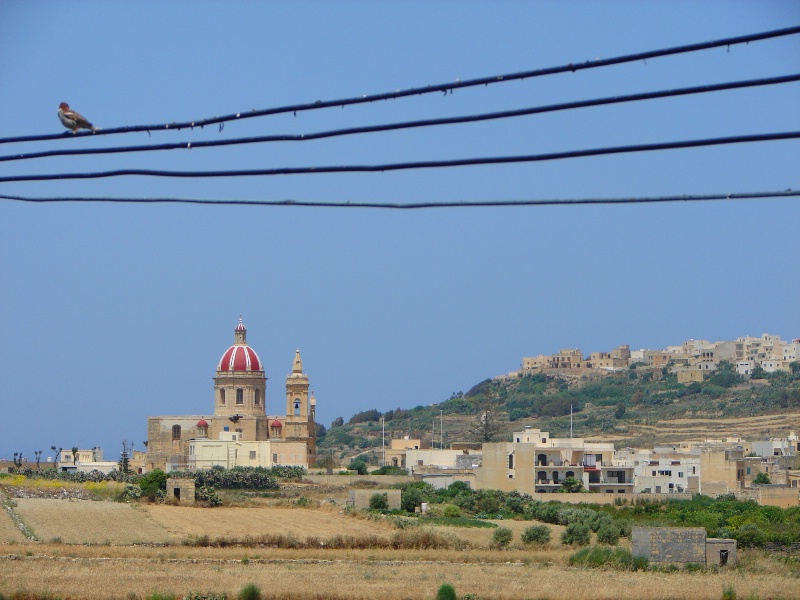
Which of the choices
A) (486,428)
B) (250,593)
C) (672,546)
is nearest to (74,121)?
(250,593)

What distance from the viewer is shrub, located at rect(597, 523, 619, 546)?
38634 millimetres

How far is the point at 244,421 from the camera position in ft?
253

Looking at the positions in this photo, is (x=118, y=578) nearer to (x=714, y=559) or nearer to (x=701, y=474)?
(x=714, y=559)

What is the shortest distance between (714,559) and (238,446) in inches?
1729

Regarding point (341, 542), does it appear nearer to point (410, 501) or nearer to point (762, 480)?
point (410, 501)

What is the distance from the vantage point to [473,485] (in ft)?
196

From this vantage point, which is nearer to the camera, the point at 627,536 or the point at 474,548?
the point at 474,548

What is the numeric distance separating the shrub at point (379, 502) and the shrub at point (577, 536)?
9.96 meters

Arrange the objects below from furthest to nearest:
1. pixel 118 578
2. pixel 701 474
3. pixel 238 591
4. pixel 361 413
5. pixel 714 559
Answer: pixel 361 413
pixel 701 474
pixel 714 559
pixel 118 578
pixel 238 591

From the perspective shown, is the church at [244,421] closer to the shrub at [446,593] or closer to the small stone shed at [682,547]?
the small stone shed at [682,547]

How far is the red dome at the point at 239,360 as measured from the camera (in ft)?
257

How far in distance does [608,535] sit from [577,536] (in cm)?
103

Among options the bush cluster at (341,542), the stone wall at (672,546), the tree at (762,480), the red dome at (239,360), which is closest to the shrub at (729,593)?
the stone wall at (672,546)

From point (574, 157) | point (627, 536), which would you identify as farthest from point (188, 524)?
point (574, 157)
